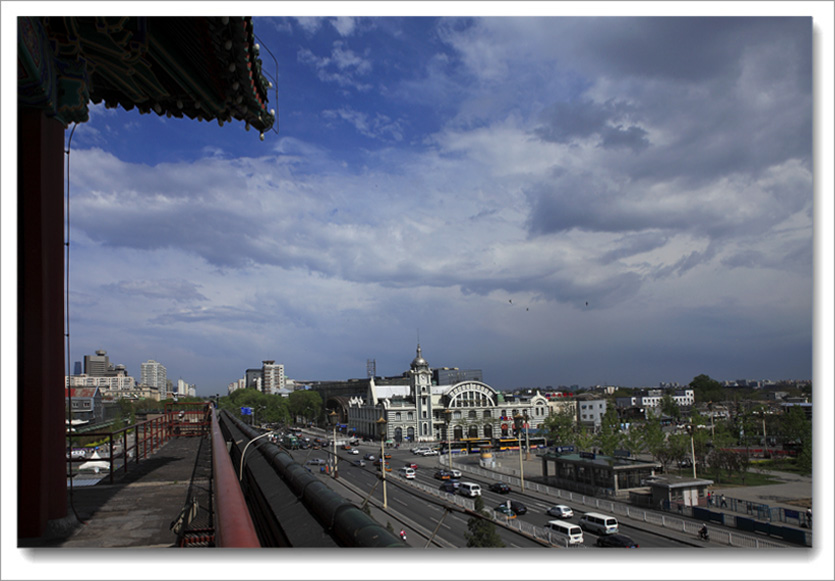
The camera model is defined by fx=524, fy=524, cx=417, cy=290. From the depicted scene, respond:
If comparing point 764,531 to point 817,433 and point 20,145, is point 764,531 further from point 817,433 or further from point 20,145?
point 20,145

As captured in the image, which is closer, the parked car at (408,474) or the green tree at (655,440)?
the green tree at (655,440)

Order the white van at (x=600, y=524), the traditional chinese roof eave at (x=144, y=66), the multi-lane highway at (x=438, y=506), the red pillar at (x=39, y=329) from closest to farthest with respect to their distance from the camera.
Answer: the red pillar at (x=39, y=329) → the traditional chinese roof eave at (x=144, y=66) → the multi-lane highway at (x=438, y=506) → the white van at (x=600, y=524)

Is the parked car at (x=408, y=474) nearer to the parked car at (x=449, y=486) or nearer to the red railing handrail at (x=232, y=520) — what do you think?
the parked car at (x=449, y=486)

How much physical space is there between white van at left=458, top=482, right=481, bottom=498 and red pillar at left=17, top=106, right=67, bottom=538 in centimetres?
2764

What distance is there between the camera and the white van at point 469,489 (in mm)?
32188

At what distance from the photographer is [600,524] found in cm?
2345

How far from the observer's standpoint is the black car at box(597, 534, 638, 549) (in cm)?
2020

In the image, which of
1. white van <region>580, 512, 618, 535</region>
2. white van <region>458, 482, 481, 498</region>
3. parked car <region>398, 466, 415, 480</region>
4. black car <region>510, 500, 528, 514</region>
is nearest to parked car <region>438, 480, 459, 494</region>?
white van <region>458, 482, 481, 498</region>

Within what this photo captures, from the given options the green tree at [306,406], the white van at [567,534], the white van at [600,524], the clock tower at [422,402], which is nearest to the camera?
the white van at [567,534]

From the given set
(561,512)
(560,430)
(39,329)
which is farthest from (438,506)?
(560,430)

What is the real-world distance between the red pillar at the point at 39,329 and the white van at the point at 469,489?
2764cm

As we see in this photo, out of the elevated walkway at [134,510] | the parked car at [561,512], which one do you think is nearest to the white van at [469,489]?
the parked car at [561,512]

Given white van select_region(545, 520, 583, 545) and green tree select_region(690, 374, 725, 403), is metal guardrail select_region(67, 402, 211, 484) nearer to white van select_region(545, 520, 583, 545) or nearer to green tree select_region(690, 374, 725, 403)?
white van select_region(545, 520, 583, 545)

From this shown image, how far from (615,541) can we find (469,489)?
1359cm
